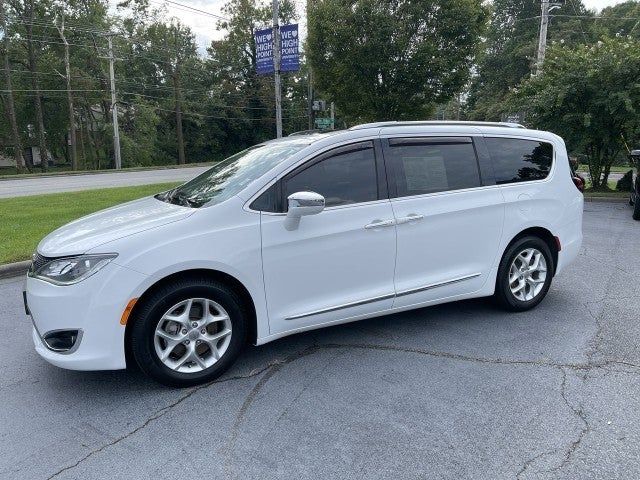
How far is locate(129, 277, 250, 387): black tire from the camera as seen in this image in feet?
10.3

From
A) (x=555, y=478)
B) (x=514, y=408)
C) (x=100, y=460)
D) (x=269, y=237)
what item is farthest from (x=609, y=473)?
(x=100, y=460)

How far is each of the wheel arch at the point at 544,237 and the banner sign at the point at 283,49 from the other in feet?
39.5

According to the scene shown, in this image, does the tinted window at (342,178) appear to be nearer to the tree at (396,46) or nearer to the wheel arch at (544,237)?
the wheel arch at (544,237)

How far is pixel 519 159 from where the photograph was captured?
4621mm

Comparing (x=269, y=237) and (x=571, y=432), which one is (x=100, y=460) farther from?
(x=571, y=432)

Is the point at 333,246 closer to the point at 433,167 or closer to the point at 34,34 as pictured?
the point at 433,167

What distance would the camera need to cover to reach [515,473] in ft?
8.03

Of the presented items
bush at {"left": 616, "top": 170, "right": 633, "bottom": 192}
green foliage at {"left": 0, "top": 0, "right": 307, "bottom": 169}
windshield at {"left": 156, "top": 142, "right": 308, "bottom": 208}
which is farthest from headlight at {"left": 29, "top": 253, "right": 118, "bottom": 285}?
green foliage at {"left": 0, "top": 0, "right": 307, "bottom": 169}

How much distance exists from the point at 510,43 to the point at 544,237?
158 feet

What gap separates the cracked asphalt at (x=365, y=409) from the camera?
2.55m

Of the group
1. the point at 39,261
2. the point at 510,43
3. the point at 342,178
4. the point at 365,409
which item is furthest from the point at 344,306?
the point at 510,43

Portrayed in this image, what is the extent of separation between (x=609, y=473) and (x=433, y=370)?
1289 mm

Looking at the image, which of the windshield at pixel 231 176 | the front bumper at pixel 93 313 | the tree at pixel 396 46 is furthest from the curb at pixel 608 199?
the front bumper at pixel 93 313

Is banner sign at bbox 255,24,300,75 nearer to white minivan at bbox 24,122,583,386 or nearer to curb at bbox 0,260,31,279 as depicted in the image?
curb at bbox 0,260,31,279
